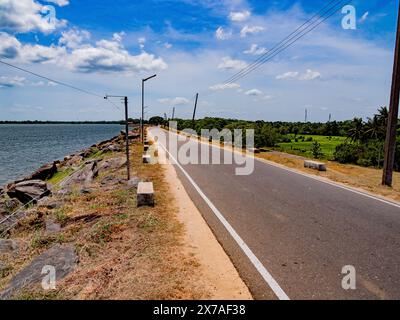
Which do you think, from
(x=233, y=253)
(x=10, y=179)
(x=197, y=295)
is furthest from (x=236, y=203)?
(x=10, y=179)

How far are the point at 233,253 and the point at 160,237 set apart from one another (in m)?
1.70

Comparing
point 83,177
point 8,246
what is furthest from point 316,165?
point 8,246

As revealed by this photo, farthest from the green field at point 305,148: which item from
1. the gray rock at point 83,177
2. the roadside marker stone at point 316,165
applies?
the gray rock at point 83,177

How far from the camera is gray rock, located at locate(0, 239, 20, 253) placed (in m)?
8.37

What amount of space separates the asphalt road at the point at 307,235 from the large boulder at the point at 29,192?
29.5ft

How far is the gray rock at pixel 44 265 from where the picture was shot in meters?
5.73

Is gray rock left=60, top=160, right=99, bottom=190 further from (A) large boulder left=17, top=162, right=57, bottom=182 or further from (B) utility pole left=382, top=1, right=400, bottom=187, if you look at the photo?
(B) utility pole left=382, top=1, right=400, bottom=187

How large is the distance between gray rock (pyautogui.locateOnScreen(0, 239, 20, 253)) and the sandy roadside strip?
13.6ft

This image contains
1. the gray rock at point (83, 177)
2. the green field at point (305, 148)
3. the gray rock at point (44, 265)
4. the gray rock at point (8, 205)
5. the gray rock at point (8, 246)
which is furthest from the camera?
the green field at point (305, 148)

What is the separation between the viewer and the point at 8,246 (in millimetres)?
8617

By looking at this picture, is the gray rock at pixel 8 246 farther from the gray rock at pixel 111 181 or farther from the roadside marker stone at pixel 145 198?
the gray rock at pixel 111 181

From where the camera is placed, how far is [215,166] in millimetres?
19438

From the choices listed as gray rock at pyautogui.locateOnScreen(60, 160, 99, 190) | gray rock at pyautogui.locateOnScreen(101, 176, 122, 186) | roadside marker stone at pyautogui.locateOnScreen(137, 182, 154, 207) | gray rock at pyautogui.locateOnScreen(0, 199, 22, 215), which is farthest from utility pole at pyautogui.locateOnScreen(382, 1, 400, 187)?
gray rock at pyautogui.locateOnScreen(0, 199, 22, 215)
